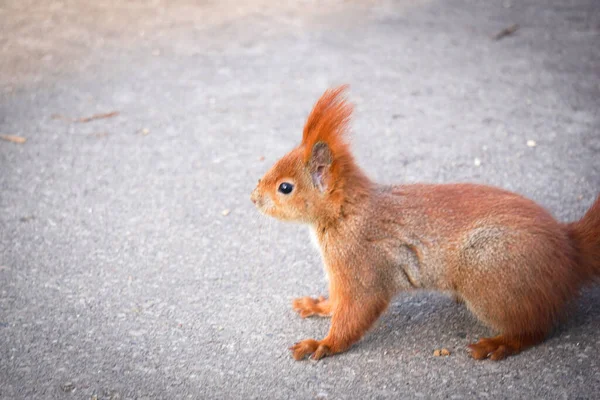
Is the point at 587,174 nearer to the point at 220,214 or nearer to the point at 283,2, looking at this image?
the point at 220,214

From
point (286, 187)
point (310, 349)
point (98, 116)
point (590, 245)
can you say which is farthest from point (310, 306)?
point (98, 116)

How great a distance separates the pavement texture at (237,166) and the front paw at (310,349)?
38 mm

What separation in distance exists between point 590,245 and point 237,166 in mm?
1963

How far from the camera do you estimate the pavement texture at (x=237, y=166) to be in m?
2.29

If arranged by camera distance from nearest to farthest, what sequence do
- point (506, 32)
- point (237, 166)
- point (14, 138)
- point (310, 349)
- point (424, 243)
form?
point (424, 243) < point (310, 349) < point (237, 166) < point (14, 138) < point (506, 32)

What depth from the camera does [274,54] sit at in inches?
195

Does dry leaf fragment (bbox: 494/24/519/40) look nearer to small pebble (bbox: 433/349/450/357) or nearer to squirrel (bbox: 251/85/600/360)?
squirrel (bbox: 251/85/600/360)

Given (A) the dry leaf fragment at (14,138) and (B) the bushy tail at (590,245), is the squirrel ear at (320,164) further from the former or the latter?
(A) the dry leaf fragment at (14,138)

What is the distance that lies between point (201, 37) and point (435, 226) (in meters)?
3.50

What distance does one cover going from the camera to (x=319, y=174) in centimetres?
230

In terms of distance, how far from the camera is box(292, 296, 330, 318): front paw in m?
2.55

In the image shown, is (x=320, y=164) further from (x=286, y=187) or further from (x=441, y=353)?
(x=441, y=353)

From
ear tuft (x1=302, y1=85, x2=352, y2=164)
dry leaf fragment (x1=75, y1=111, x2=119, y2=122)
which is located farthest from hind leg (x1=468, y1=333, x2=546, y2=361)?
dry leaf fragment (x1=75, y1=111, x2=119, y2=122)

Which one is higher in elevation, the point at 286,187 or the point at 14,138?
the point at 286,187
